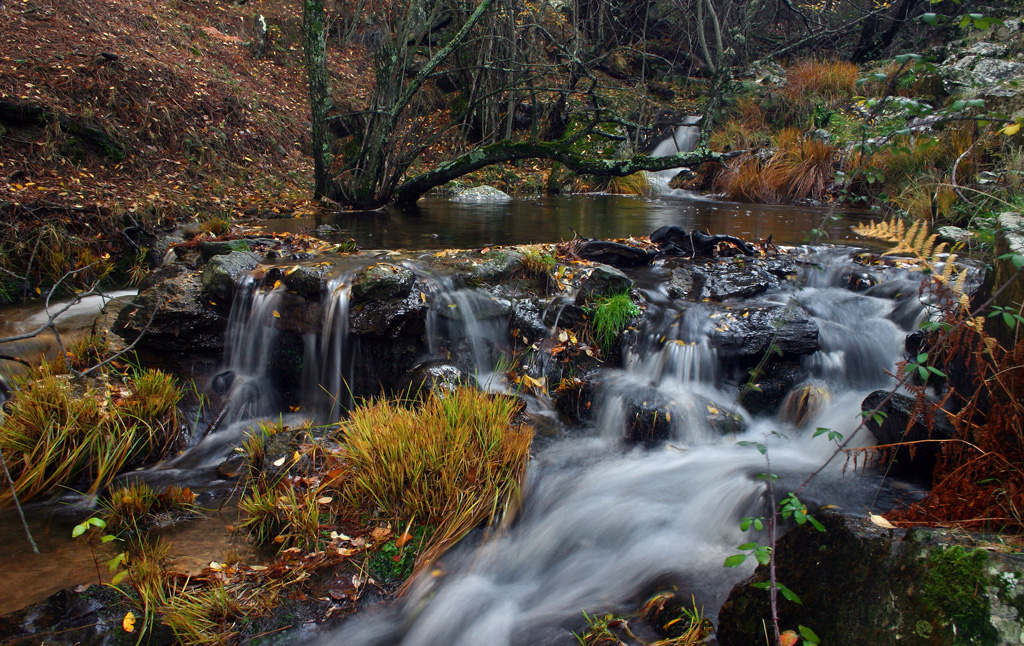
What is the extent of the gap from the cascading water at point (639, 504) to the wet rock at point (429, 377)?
0.99 m

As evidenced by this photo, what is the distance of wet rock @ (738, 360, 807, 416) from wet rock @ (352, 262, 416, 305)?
3059 mm

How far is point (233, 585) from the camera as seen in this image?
2.92 meters

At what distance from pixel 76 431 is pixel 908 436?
17.8 feet

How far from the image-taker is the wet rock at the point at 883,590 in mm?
1807

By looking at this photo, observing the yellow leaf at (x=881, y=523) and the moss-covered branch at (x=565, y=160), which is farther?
the moss-covered branch at (x=565, y=160)

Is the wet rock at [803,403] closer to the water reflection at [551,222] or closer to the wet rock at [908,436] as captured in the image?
the wet rock at [908,436]

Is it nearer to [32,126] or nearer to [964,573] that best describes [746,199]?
[964,573]

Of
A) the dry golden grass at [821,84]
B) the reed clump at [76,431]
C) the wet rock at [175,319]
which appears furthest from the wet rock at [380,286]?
the dry golden grass at [821,84]

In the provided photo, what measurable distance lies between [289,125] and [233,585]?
1215 cm

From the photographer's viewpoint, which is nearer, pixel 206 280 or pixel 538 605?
pixel 538 605

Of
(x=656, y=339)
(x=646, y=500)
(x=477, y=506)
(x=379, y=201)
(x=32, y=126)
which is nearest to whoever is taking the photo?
(x=477, y=506)

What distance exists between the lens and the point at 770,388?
15.7 ft

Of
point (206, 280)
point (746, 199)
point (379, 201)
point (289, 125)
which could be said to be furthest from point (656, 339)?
point (289, 125)

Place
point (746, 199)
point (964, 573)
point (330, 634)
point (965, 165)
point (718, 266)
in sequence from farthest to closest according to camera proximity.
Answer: point (746, 199), point (965, 165), point (718, 266), point (330, 634), point (964, 573)
